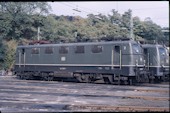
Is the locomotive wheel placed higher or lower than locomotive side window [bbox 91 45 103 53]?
lower

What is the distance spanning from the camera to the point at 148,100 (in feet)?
40.9

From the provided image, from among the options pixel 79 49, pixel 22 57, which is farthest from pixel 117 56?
pixel 22 57

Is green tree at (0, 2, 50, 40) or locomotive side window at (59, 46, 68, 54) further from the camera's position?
green tree at (0, 2, 50, 40)

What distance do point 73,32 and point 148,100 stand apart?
3942cm

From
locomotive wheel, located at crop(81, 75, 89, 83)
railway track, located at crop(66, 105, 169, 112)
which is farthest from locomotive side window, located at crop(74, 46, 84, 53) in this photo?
railway track, located at crop(66, 105, 169, 112)

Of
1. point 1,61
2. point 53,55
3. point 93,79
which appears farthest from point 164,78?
point 1,61

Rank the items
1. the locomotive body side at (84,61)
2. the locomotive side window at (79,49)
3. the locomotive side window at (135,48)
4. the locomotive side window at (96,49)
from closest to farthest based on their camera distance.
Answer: the locomotive body side at (84,61) → the locomotive side window at (135,48) → the locomotive side window at (96,49) → the locomotive side window at (79,49)

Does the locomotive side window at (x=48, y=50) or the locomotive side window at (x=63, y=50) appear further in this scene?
the locomotive side window at (x=48, y=50)

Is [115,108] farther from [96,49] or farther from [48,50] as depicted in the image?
[48,50]

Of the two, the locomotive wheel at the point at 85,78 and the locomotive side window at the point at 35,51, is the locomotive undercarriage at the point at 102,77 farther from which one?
the locomotive side window at the point at 35,51

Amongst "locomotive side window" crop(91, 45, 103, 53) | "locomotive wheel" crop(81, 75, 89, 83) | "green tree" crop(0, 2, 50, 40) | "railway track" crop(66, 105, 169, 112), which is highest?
"green tree" crop(0, 2, 50, 40)

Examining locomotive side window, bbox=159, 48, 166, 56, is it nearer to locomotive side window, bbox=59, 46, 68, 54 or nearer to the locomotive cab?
the locomotive cab

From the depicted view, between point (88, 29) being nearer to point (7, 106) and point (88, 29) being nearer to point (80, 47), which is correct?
point (80, 47)

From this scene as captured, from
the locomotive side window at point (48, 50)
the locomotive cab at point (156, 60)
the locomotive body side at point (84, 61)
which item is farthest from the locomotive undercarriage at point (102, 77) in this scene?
the locomotive side window at point (48, 50)
